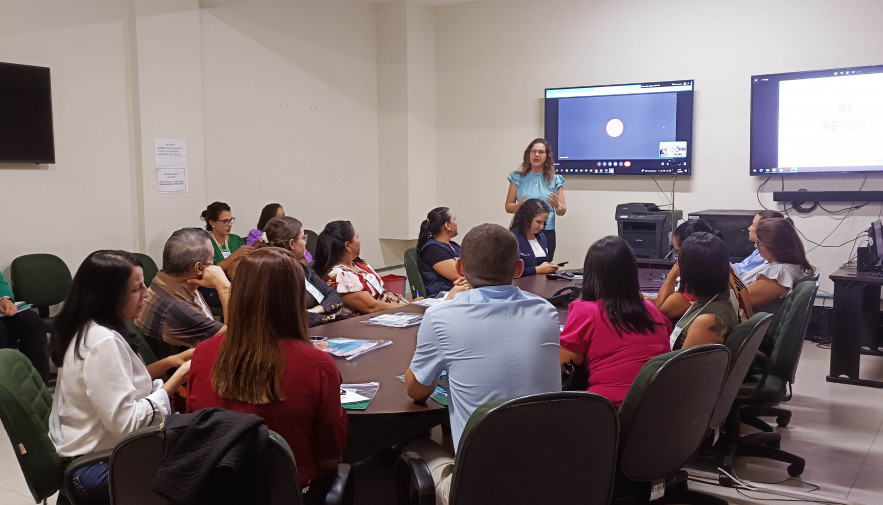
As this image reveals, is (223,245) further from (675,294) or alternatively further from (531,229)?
(675,294)

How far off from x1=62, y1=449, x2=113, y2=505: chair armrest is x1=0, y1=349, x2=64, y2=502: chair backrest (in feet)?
0.26

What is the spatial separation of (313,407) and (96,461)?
25.9 inches

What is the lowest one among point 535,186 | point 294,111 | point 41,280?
point 41,280

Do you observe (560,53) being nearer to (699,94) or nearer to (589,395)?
(699,94)

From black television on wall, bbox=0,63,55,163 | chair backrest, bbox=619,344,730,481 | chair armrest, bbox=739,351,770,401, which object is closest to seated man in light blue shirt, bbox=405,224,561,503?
chair backrest, bbox=619,344,730,481

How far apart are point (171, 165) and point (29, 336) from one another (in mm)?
1729

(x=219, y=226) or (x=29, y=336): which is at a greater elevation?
(x=219, y=226)

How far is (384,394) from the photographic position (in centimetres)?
241

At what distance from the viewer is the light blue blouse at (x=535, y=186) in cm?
680

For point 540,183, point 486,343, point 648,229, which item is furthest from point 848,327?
point 486,343

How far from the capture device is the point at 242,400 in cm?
194

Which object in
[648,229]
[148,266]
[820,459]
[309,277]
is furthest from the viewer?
[648,229]

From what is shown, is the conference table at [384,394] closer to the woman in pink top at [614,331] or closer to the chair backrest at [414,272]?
the woman in pink top at [614,331]

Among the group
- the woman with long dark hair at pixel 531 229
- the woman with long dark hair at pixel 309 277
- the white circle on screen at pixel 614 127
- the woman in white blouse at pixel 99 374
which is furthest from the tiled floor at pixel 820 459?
the white circle on screen at pixel 614 127
